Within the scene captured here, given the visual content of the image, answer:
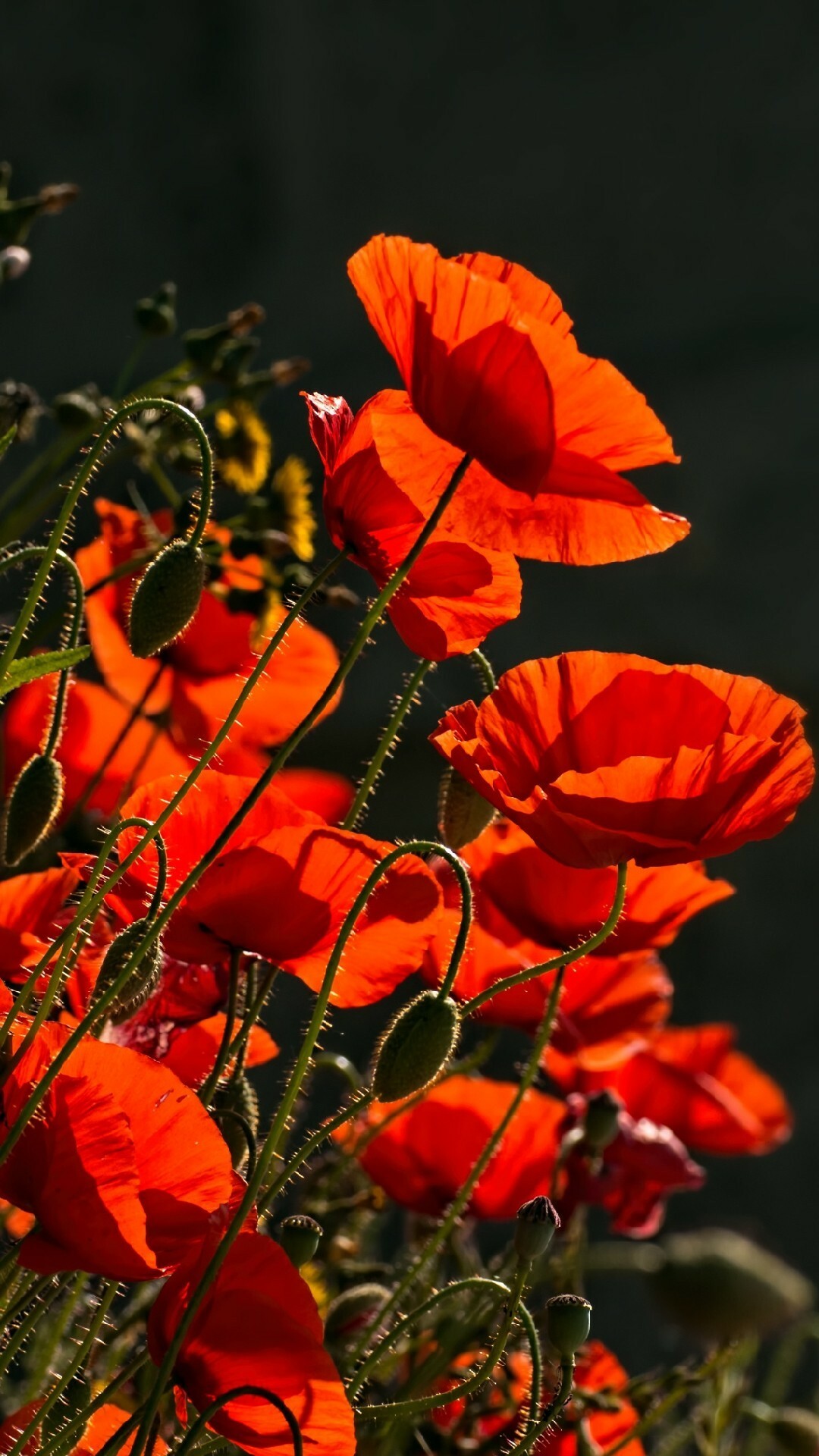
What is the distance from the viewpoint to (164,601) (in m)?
0.61

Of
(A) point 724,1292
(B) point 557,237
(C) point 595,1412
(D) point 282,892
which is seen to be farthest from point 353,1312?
(B) point 557,237

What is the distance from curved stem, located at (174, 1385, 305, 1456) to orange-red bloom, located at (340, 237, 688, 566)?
0.28 meters

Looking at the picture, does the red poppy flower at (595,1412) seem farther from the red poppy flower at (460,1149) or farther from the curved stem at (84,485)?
the curved stem at (84,485)

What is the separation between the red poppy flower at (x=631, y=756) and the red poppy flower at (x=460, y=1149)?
0.32m

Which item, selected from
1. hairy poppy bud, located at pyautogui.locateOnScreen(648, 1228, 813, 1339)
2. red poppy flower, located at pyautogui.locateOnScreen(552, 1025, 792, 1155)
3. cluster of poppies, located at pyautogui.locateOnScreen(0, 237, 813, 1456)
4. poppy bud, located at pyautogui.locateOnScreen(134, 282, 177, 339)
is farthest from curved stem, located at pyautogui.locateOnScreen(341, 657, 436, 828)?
hairy poppy bud, located at pyautogui.locateOnScreen(648, 1228, 813, 1339)

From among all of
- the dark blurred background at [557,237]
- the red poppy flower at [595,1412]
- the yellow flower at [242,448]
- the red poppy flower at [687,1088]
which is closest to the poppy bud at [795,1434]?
the red poppy flower at [595,1412]

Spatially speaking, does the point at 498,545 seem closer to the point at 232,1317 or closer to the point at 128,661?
the point at 232,1317

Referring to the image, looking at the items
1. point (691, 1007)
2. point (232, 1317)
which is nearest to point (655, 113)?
point (691, 1007)

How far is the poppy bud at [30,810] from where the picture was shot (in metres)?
0.64

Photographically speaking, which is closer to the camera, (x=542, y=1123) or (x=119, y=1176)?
(x=119, y=1176)

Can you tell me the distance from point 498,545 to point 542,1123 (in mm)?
444

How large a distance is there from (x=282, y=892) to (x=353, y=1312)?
255 mm

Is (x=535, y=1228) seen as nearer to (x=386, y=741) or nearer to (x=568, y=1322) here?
(x=568, y=1322)

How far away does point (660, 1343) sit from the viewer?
2.87 m
